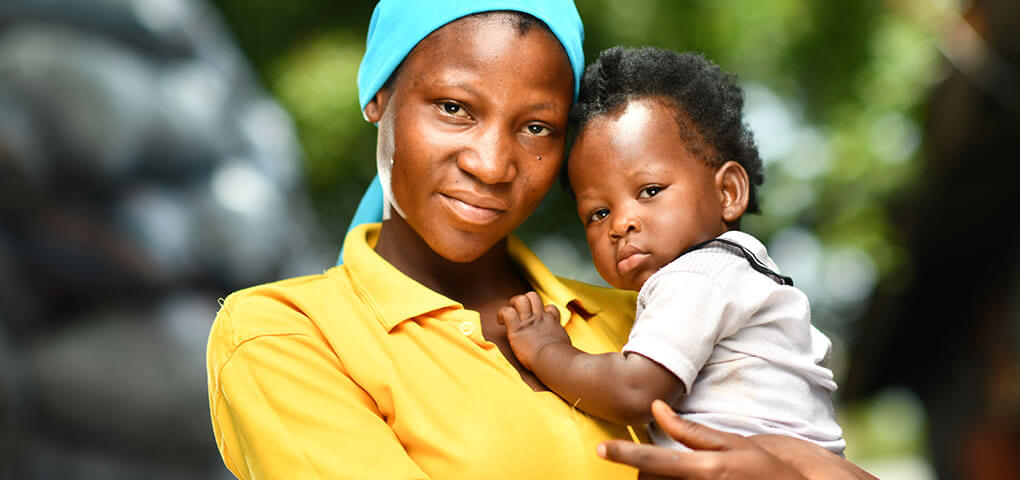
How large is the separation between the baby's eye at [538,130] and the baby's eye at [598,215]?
19 cm

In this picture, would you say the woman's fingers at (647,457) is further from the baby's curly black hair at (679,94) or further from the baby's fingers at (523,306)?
the baby's curly black hair at (679,94)

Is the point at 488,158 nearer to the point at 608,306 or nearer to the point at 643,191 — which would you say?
the point at 643,191

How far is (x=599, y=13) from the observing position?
22.0 feet

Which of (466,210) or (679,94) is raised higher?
(679,94)

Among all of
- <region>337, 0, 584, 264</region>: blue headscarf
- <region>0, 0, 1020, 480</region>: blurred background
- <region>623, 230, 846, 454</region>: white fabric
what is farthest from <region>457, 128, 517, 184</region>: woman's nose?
<region>0, 0, 1020, 480</region>: blurred background

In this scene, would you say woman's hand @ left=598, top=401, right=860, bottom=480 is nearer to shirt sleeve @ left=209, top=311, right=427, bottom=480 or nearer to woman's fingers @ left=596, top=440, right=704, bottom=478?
woman's fingers @ left=596, top=440, right=704, bottom=478

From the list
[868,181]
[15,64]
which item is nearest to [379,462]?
[15,64]

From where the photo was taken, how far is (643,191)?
5.84 ft

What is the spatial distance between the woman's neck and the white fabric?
34 centimetres

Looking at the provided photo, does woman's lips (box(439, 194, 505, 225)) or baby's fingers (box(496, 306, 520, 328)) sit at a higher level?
woman's lips (box(439, 194, 505, 225))

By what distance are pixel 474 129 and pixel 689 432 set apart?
611 mm

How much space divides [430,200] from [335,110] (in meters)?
4.87

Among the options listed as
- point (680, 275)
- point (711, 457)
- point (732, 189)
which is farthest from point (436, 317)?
point (732, 189)

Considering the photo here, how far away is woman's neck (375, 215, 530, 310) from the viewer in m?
1.85
